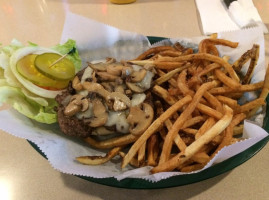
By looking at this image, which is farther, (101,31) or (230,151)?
(101,31)

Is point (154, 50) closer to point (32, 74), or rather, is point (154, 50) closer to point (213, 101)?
point (213, 101)

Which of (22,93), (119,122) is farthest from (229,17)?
(22,93)

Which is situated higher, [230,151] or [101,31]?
[101,31]

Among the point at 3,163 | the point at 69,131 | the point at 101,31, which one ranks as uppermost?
the point at 101,31

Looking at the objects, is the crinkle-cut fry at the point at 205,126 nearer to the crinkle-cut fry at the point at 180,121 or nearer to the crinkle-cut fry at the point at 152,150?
the crinkle-cut fry at the point at 180,121

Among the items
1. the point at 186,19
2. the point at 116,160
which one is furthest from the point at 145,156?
the point at 186,19

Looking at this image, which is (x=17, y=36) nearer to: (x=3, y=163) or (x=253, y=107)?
(x=3, y=163)

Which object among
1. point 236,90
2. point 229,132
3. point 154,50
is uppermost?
point 154,50
